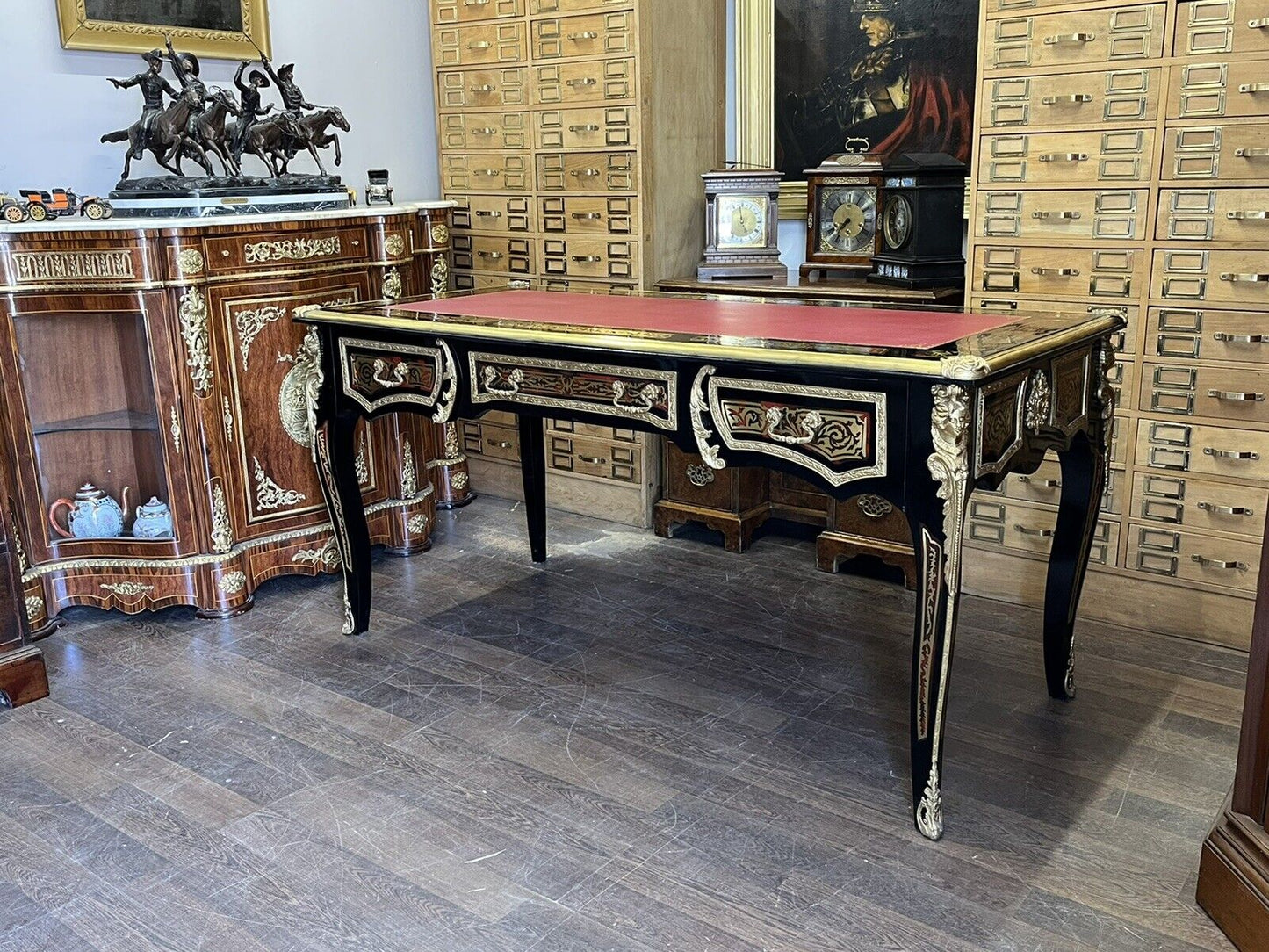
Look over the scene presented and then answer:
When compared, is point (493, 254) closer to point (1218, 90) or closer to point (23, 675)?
point (23, 675)

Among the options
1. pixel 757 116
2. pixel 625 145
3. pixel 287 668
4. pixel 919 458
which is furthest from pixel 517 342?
pixel 757 116

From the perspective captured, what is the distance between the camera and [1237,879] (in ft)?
5.95

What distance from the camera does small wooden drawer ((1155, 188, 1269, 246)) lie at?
2.67 m

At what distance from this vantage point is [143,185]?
3305 millimetres

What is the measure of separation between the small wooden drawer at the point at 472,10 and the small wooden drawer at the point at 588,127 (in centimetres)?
38

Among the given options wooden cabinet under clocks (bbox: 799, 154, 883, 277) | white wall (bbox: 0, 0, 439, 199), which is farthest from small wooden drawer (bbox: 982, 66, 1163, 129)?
white wall (bbox: 0, 0, 439, 199)

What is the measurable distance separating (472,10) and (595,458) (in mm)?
1721

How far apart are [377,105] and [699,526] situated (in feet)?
6.75

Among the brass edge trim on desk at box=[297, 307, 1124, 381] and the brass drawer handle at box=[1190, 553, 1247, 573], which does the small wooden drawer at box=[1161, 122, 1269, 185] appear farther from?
the brass drawer handle at box=[1190, 553, 1247, 573]

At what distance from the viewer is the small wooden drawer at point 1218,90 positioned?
2607mm

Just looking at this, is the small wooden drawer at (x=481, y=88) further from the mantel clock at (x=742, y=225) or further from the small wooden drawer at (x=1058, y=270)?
the small wooden drawer at (x=1058, y=270)

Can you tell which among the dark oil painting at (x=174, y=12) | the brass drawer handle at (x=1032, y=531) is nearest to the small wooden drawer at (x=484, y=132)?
the dark oil painting at (x=174, y=12)

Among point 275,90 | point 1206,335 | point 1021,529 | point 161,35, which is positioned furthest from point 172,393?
point 1206,335

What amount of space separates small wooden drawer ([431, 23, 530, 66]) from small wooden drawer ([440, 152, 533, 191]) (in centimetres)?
34
